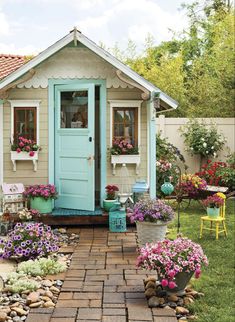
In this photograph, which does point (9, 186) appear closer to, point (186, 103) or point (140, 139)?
point (140, 139)

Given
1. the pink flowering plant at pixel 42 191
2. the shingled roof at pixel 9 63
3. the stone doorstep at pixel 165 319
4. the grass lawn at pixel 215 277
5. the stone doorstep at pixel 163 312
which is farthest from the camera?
the shingled roof at pixel 9 63

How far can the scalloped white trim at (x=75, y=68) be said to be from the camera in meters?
8.94

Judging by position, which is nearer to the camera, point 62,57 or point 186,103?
point 62,57

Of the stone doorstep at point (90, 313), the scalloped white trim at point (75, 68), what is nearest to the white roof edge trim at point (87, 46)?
the scalloped white trim at point (75, 68)

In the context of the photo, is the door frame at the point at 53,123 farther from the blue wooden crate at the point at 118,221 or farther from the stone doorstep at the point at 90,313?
the stone doorstep at the point at 90,313

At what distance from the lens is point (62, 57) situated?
895 centimetres

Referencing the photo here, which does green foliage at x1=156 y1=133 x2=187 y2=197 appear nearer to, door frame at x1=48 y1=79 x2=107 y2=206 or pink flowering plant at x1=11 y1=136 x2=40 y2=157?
door frame at x1=48 y1=79 x2=107 y2=206

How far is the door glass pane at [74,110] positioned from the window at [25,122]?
48 cm

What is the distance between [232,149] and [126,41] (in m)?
8.06

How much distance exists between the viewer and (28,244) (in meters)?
6.67

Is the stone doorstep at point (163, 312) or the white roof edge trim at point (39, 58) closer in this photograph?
the stone doorstep at point (163, 312)

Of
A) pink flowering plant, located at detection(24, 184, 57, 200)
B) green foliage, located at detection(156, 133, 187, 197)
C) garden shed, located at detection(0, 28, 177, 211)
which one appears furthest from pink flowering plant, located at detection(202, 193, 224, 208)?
green foliage, located at detection(156, 133, 187, 197)

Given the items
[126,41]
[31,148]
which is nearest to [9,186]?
[31,148]

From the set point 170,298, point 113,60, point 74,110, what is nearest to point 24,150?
point 74,110
